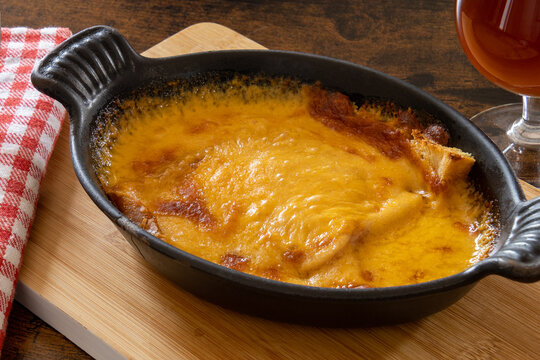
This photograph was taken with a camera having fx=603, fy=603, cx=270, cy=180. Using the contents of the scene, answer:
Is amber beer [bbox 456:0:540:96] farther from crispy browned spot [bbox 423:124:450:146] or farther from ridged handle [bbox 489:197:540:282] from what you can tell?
ridged handle [bbox 489:197:540:282]

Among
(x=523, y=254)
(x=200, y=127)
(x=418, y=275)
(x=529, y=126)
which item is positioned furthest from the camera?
(x=529, y=126)

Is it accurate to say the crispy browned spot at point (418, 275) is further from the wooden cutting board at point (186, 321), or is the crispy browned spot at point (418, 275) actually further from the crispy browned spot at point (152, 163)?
the crispy browned spot at point (152, 163)

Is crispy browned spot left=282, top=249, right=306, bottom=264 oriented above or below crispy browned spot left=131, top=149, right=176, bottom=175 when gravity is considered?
below

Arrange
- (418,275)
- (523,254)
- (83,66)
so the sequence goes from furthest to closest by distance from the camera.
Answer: (83,66), (418,275), (523,254)

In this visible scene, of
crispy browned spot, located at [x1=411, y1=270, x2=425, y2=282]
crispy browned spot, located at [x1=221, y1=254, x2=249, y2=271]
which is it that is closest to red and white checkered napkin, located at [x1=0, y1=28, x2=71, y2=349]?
crispy browned spot, located at [x1=221, y1=254, x2=249, y2=271]

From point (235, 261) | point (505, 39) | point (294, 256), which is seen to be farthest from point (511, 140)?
point (235, 261)

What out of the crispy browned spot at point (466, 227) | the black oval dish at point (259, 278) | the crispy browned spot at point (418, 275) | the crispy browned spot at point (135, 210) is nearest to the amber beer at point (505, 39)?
the black oval dish at point (259, 278)

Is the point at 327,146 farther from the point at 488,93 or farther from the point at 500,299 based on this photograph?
the point at 488,93

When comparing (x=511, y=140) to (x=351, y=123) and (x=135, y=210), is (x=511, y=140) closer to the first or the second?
(x=351, y=123)
